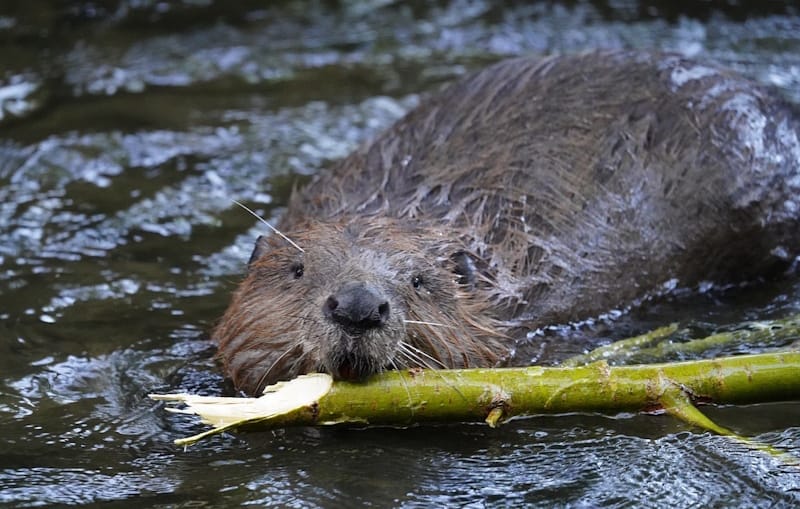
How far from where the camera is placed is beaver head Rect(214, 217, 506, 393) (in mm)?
3977

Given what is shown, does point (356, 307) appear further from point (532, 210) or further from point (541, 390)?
point (532, 210)

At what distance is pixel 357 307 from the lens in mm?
3889

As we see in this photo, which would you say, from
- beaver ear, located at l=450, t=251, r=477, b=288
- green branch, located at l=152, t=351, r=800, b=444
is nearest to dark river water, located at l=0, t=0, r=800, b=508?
green branch, located at l=152, t=351, r=800, b=444

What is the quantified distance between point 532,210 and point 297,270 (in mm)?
1167

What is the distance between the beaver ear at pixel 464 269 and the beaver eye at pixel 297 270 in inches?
24.1

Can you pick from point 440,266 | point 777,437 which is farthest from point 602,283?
point 777,437

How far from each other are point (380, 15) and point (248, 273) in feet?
15.2

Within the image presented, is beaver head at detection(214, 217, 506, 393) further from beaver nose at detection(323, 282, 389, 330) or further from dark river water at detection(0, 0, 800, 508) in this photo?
dark river water at detection(0, 0, 800, 508)

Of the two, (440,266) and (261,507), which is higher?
(440,266)

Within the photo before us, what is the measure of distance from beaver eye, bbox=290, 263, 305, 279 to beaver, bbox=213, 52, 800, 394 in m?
0.01

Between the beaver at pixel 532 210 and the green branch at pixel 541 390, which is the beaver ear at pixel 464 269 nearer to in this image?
the beaver at pixel 532 210

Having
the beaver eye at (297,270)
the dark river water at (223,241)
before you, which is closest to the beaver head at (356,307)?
the beaver eye at (297,270)

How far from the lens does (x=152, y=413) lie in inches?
179

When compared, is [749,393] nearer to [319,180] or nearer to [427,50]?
[319,180]
